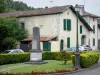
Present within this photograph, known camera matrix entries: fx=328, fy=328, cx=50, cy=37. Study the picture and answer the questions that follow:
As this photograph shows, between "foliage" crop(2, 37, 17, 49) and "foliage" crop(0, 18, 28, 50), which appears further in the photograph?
"foliage" crop(0, 18, 28, 50)

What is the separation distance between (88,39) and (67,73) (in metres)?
37.9

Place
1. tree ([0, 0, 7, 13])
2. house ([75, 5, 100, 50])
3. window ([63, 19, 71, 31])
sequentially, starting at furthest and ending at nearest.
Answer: house ([75, 5, 100, 50]), tree ([0, 0, 7, 13]), window ([63, 19, 71, 31])

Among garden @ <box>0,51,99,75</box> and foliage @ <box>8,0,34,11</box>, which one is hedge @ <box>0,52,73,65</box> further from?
foliage @ <box>8,0,34,11</box>

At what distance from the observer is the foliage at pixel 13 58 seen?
103ft

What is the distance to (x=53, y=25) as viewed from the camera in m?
50.2

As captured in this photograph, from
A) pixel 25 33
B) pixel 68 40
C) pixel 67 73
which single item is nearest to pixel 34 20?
pixel 25 33

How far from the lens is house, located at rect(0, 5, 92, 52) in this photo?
4975 centimetres

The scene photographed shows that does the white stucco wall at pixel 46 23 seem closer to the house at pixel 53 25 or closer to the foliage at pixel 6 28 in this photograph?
the house at pixel 53 25

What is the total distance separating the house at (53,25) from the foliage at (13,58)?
14.8 meters

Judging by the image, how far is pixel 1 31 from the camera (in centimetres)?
4516

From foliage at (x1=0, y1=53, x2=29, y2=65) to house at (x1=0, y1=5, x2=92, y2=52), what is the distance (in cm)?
1481

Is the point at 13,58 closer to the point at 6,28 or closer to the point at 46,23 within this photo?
the point at 6,28

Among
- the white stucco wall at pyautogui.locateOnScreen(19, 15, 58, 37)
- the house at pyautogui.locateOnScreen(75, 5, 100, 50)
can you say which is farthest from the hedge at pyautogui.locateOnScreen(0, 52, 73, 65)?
the house at pyautogui.locateOnScreen(75, 5, 100, 50)

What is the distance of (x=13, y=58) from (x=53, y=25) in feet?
60.5
